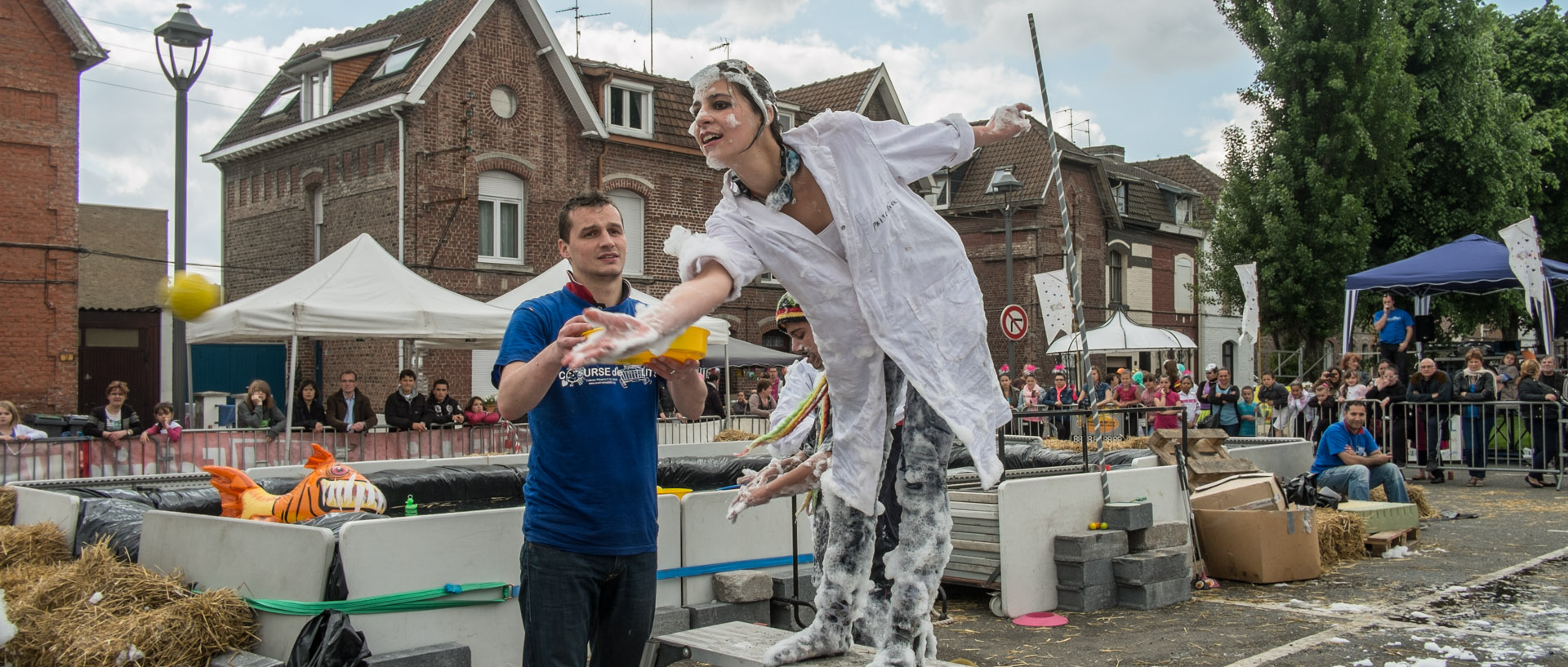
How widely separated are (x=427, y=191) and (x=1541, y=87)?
30.3 m

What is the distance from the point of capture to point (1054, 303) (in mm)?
19297

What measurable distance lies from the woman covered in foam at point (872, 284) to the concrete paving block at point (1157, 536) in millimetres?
4824

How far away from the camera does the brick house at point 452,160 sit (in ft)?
74.2

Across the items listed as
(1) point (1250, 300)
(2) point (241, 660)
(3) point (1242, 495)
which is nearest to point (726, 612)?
Result: (2) point (241, 660)

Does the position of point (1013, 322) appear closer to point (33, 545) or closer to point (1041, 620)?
point (1041, 620)

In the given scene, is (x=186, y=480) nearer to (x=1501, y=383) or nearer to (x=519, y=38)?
(x=1501, y=383)

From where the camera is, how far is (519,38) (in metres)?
24.0

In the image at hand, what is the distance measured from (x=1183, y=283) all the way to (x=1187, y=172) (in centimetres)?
674

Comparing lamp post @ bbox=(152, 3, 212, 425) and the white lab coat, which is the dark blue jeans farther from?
lamp post @ bbox=(152, 3, 212, 425)

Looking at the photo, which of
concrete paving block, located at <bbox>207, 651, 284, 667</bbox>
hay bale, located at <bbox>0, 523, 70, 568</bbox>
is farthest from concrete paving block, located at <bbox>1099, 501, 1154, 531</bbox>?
hay bale, located at <bbox>0, 523, 70, 568</bbox>

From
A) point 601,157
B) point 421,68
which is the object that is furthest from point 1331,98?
point 421,68

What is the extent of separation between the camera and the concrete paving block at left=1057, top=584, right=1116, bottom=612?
24.0 feet

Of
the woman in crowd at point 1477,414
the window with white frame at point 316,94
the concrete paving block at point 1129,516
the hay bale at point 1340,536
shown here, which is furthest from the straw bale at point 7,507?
the window with white frame at point 316,94

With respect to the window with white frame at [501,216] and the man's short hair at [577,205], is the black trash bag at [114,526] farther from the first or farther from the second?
the window with white frame at [501,216]
